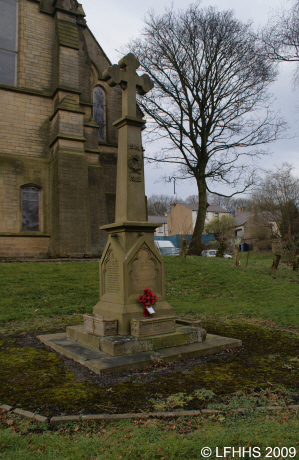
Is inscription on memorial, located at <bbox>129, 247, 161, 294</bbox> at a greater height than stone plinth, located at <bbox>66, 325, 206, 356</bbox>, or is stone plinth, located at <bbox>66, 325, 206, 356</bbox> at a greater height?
inscription on memorial, located at <bbox>129, 247, 161, 294</bbox>

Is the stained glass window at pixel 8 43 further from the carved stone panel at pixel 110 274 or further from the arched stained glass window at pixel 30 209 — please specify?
the carved stone panel at pixel 110 274

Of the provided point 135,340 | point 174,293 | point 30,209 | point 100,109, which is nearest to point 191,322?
point 135,340

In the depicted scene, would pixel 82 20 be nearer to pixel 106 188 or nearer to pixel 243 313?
pixel 106 188

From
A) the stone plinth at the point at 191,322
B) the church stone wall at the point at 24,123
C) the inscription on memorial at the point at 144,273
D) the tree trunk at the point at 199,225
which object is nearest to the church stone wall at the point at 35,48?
the church stone wall at the point at 24,123

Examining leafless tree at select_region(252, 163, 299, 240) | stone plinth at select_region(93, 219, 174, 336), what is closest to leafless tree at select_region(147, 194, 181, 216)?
leafless tree at select_region(252, 163, 299, 240)

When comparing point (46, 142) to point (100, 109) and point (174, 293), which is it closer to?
point (100, 109)

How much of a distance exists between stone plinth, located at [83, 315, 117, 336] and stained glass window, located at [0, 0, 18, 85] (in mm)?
14833

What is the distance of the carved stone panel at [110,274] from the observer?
6007mm

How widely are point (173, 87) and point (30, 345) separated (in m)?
20.9

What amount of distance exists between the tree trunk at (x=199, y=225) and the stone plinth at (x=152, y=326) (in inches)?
643

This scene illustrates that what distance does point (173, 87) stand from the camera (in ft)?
75.7

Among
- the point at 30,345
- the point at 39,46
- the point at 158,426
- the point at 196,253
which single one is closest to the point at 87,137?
the point at 39,46

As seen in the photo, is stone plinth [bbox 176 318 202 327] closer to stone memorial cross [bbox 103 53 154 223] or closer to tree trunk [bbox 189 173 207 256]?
stone memorial cross [bbox 103 53 154 223]

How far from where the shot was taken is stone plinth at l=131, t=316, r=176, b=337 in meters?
5.49
